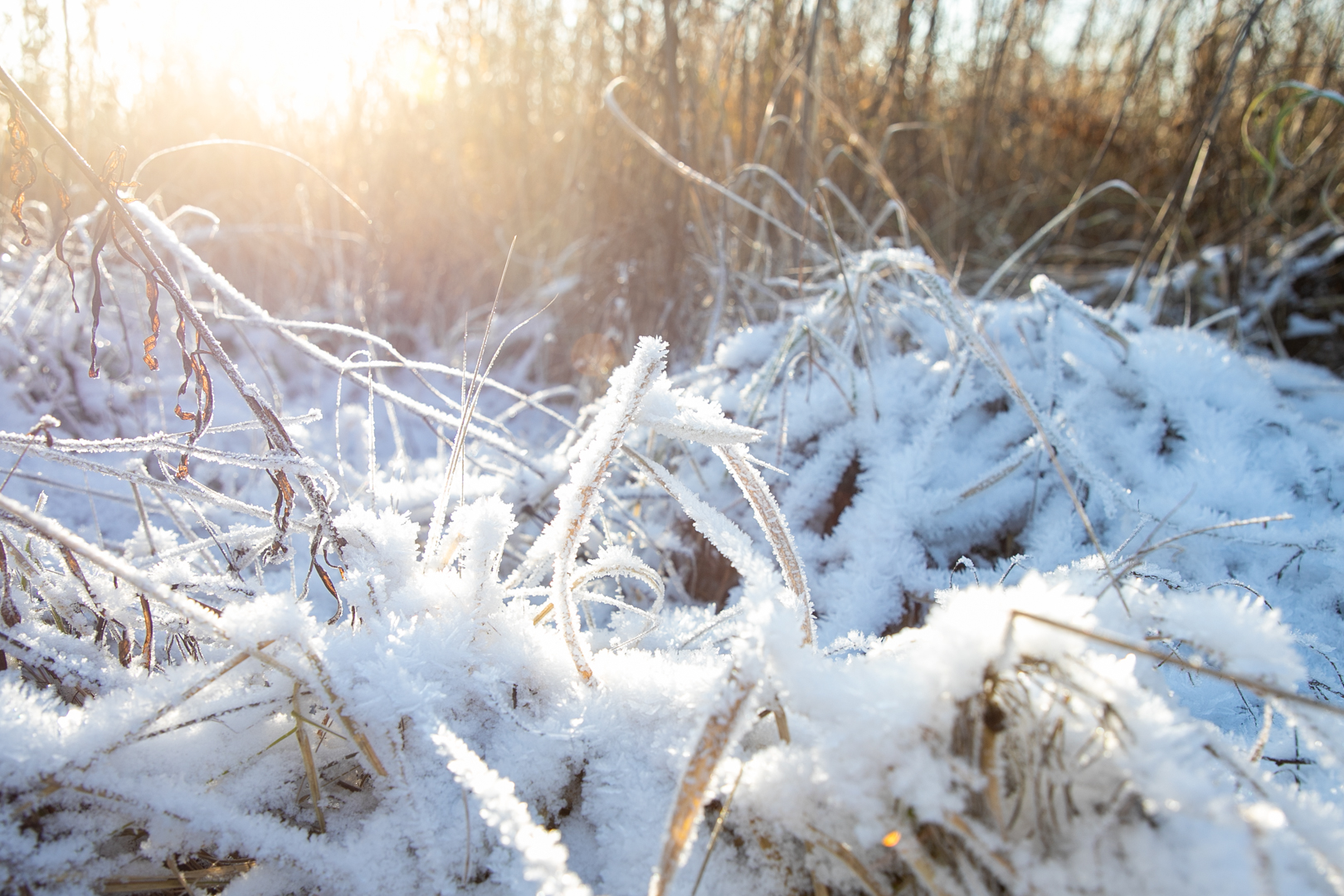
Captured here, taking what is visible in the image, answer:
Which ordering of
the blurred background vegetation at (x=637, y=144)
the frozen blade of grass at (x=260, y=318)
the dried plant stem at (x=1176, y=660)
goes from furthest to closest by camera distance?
1. the blurred background vegetation at (x=637, y=144)
2. the frozen blade of grass at (x=260, y=318)
3. the dried plant stem at (x=1176, y=660)

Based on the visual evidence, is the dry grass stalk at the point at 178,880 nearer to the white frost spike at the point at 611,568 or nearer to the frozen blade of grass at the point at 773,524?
the white frost spike at the point at 611,568

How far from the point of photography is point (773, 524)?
0.71m

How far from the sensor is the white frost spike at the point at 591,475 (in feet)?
2.07

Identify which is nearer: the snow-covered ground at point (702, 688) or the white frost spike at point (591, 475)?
the snow-covered ground at point (702, 688)

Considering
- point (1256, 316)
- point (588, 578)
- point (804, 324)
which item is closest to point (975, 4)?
point (1256, 316)

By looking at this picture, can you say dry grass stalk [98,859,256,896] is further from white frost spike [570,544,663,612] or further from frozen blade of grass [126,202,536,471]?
frozen blade of grass [126,202,536,471]

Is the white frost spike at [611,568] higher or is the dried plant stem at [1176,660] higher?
the dried plant stem at [1176,660]

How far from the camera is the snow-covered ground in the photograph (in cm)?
48

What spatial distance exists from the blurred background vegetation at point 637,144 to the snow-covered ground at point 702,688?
105 centimetres

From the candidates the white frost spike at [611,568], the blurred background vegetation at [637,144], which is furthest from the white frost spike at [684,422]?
the blurred background vegetation at [637,144]

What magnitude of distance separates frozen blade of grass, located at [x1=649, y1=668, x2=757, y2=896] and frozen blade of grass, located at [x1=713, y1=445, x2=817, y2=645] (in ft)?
0.65

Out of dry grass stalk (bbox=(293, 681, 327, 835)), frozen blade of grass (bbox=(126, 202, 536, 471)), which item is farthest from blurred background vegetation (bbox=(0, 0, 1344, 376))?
dry grass stalk (bbox=(293, 681, 327, 835))

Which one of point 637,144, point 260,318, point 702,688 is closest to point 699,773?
point 702,688

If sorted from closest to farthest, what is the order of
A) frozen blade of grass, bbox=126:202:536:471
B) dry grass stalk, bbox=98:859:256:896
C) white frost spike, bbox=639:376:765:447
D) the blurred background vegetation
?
dry grass stalk, bbox=98:859:256:896 → white frost spike, bbox=639:376:765:447 → frozen blade of grass, bbox=126:202:536:471 → the blurred background vegetation
